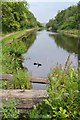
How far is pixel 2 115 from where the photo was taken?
183 inches

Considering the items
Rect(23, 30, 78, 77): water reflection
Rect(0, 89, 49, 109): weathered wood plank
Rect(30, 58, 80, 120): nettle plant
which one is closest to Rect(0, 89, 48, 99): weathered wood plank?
Rect(0, 89, 49, 109): weathered wood plank

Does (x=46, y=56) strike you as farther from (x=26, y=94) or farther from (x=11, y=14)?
(x=26, y=94)

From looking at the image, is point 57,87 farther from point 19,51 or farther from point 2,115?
point 19,51

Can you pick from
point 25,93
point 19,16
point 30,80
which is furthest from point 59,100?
point 19,16

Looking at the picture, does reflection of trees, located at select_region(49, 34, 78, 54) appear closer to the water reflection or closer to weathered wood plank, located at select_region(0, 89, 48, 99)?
the water reflection

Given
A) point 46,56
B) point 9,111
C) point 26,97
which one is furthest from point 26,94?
point 46,56

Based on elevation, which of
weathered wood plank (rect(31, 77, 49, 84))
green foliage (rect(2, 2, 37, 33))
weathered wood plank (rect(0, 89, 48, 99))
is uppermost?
green foliage (rect(2, 2, 37, 33))

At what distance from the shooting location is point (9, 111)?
468 centimetres

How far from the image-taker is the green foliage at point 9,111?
15.1ft

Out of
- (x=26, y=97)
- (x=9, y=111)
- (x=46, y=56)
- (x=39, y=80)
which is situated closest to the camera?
(x=9, y=111)

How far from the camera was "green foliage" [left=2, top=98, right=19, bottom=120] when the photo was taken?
4.61 m

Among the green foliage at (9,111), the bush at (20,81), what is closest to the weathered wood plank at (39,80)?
the bush at (20,81)

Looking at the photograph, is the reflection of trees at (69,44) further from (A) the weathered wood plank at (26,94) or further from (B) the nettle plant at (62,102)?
(B) the nettle plant at (62,102)

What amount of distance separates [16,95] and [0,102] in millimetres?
356
